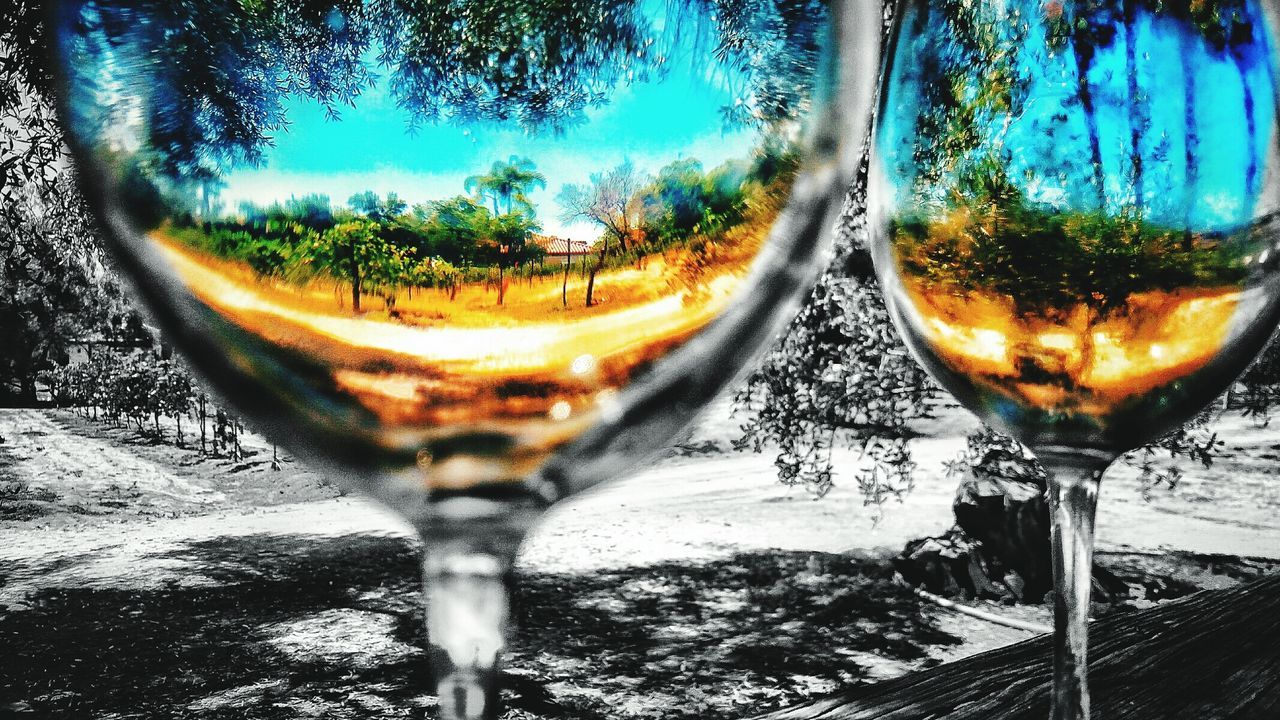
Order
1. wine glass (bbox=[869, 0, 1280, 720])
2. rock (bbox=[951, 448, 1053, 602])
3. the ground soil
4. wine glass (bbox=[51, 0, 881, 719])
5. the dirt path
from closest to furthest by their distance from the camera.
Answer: wine glass (bbox=[51, 0, 881, 719]) < wine glass (bbox=[869, 0, 1280, 720]) < the ground soil < rock (bbox=[951, 448, 1053, 602]) < the dirt path

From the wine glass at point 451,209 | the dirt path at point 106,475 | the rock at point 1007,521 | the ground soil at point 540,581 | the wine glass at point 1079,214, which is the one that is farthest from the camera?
the dirt path at point 106,475

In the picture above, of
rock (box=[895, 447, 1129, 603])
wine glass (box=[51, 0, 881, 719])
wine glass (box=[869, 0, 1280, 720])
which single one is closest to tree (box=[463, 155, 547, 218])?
wine glass (box=[51, 0, 881, 719])

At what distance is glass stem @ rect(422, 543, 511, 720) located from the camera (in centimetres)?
13

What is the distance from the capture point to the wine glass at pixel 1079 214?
0.23m

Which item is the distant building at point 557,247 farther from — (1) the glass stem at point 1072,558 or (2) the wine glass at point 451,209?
(1) the glass stem at point 1072,558

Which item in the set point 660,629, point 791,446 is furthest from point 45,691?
point 791,446

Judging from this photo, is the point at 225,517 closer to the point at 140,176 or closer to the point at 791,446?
the point at 791,446

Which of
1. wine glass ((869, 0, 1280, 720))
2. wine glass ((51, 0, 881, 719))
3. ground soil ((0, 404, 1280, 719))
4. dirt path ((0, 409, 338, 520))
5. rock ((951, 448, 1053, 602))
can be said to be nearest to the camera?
wine glass ((51, 0, 881, 719))

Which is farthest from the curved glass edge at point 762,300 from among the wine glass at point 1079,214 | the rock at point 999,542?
the rock at point 999,542

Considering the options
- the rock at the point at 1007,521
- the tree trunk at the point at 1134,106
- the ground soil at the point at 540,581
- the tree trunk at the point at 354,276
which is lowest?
the ground soil at the point at 540,581

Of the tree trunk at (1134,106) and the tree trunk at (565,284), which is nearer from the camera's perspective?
the tree trunk at (565,284)

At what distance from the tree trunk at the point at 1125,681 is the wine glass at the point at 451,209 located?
232 millimetres

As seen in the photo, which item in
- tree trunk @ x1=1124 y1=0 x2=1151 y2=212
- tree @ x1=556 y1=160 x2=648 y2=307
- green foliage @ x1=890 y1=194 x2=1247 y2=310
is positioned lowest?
tree @ x1=556 y1=160 x2=648 y2=307

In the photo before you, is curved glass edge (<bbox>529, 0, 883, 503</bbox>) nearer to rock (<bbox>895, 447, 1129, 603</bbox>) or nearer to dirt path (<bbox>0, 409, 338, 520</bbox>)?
rock (<bbox>895, 447, 1129, 603</bbox>)
